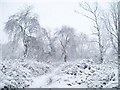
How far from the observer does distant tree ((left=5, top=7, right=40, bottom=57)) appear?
2486cm

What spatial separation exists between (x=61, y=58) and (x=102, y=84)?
2406cm

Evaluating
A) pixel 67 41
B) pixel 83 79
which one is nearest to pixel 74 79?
pixel 83 79

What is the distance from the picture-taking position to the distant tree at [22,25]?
81.6 feet

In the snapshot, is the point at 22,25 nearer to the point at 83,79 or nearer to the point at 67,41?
the point at 67,41

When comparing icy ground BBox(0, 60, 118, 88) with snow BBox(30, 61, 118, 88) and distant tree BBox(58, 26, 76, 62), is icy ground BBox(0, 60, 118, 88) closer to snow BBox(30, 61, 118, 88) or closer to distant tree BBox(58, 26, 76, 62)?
snow BBox(30, 61, 118, 88)

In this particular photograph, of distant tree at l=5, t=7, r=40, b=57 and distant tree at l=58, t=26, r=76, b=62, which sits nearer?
distant tree at l=5, t=7, r=40, b=57

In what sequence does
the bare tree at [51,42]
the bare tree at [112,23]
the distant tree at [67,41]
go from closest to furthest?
1. the bare tree at [112,23]
2. the bare tree at [51,42]
3. the distant tree at [67,41]

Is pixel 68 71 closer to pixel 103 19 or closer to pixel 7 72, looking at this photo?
pixel 7 72

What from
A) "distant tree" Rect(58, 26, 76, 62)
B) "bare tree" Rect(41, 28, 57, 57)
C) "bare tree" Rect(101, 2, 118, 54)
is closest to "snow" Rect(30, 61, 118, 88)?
"bare tree" Rect(101, 2, 118, 54)

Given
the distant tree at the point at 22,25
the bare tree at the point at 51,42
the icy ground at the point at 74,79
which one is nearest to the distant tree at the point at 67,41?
the bare tree at the point at 51,42

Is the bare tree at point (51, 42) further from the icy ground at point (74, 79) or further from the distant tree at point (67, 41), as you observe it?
the icy ground at point (74, 79)

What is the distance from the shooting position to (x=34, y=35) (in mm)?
27938

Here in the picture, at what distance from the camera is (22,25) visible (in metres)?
25.7

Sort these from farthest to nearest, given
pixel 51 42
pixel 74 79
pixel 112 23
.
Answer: pixel 51 42, pixel 112 23, pixel 74 79
